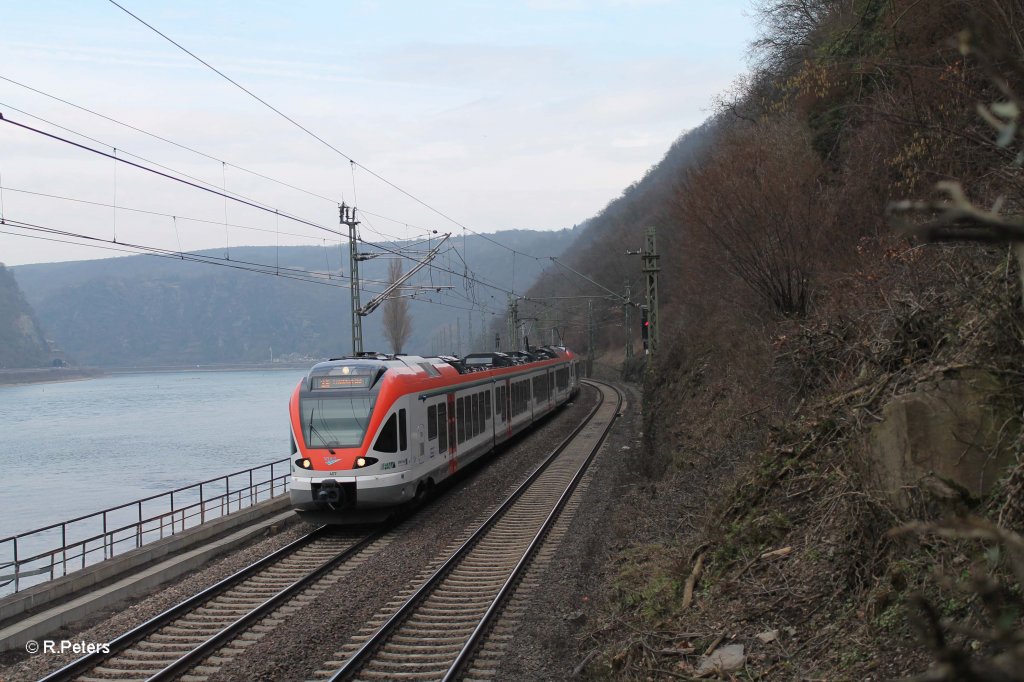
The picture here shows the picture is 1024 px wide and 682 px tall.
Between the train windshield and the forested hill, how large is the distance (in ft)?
356

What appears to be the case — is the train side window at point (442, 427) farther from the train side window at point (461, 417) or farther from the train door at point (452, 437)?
the train side window at point (461, 417)

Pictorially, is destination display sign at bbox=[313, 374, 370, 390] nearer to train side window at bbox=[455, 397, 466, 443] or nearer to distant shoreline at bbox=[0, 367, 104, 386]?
train side window at bbox=[455, 397, 466, 443]

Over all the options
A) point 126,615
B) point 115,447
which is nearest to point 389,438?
point 126,615

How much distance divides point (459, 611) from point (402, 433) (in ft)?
18.3

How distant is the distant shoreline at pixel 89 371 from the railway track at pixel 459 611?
7317cm

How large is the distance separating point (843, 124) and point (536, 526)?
1140 cm

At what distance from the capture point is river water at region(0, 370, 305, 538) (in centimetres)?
3300

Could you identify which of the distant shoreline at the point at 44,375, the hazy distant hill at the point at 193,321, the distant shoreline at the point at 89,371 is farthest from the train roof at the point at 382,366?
the hazy distant hill at the point at 193,321

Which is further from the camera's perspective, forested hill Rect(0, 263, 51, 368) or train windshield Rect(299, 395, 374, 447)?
forested hill Rect(0, 263, 51, 368)

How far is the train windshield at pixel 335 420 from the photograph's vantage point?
1497cm

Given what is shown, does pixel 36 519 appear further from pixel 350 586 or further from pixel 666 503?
pixel 666 503

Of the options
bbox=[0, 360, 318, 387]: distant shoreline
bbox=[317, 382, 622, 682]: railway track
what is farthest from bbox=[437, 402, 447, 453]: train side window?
bbox=[0, 360, 318, 387]: distant shoreline

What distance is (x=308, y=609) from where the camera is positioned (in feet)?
34.4

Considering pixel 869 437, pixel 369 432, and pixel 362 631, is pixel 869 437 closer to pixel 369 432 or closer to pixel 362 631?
pixel 362 631
